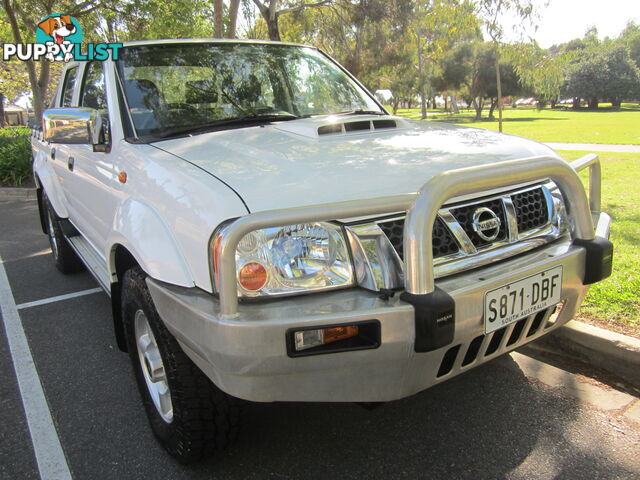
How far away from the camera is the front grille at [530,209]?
2242 mm

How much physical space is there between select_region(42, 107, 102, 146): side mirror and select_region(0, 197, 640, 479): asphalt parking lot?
53.7 inches

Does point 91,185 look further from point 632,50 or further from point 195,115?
point 632,50

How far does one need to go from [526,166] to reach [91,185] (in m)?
2.38

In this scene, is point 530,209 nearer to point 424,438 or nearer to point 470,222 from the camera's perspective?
point 470,222

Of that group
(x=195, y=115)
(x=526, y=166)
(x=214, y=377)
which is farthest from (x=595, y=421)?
(x=195, y=115)

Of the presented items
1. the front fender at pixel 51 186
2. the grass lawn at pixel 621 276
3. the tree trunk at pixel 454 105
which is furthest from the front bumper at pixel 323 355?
the tree trunk at pixel 454 105

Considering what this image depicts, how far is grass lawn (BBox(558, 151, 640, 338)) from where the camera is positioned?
3.16m

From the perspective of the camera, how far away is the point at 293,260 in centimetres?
180

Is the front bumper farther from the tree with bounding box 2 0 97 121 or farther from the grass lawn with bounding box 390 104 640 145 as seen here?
the grass lawn with bounding box 390 104 640 145

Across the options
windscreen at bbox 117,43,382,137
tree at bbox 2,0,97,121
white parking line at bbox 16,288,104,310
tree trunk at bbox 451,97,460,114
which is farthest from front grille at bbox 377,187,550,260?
tree trunk at bbox 451,97,460,114

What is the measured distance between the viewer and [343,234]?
5.98ft

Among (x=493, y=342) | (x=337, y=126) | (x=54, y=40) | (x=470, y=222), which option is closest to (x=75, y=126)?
(x=337, y=126)

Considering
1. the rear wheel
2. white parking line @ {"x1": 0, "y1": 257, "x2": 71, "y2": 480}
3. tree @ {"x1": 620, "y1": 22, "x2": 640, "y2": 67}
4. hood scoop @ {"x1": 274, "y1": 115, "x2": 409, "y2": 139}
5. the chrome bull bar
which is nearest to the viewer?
the chrome bull bar

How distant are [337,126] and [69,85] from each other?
105 inches
